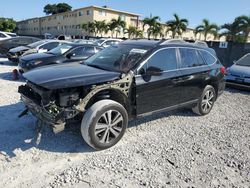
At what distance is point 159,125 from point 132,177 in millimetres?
1963

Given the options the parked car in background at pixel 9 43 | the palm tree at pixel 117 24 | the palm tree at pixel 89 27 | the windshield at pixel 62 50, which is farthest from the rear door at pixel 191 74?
the palm tree at pixel 89 27

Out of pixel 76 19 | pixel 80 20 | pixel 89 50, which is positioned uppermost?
pixel 76 19

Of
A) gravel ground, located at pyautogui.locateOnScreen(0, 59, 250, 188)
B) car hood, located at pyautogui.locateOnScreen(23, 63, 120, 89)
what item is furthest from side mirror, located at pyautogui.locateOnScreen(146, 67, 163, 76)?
gravel ground, located at pyautogui.locateOnScreen(0, 59, 250, 188)

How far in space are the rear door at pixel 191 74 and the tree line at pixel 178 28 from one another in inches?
927

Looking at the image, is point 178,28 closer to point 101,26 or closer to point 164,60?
point 101,26

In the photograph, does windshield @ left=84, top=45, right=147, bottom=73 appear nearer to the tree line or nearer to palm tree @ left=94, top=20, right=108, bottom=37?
the tree line

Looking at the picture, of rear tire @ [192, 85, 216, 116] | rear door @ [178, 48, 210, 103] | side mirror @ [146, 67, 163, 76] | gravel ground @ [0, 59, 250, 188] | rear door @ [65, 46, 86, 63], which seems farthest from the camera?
rear door @ [65, 46, 86, 63]

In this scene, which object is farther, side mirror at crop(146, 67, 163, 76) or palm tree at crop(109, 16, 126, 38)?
palm tree at crop(109, 16, 126, 38)

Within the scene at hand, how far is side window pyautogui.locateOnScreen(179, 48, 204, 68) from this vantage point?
4.91 metres

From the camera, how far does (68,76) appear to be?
367 centimetres

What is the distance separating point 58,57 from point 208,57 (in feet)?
17.6

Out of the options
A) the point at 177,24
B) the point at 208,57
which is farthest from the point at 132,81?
the point at 177,24

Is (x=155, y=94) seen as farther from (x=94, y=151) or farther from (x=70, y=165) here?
(x=70, y=165)

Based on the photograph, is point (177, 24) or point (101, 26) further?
point (101, 26)
